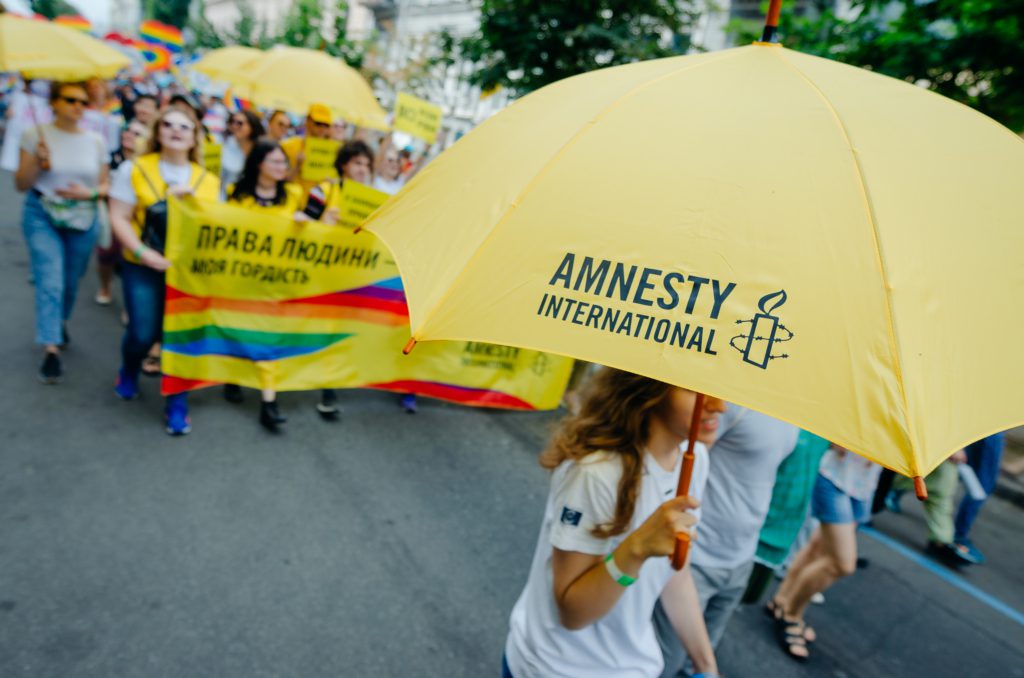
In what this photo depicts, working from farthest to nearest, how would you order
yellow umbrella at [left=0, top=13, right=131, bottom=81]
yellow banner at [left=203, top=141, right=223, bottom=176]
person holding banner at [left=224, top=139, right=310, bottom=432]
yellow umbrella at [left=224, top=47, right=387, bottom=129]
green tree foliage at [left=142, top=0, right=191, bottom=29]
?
green tree foliage at [left=142, top=0, right=191, bottom=29]
yellow umbrella at [left=224, top=47, right=387, bottom=129]
yellow banner at [left=203, top=141, right=223, bottom=176]
yellow umbrella at [left=0, top=13, right=131, bottom=81]
person holding banner at [left=224, top=139, right=310, bottom=432]

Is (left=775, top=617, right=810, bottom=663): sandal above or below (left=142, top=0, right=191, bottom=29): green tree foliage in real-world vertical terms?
below

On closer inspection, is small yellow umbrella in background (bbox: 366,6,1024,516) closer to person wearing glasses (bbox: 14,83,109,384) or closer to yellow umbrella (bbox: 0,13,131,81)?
person wearing glasses (bbox: 14,83,109,384)

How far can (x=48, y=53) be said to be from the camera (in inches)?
202

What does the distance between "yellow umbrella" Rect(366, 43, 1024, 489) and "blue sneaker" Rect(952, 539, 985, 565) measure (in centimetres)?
500

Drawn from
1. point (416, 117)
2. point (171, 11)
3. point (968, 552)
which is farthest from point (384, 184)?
point (171, 11)

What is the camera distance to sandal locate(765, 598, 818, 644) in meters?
3.82

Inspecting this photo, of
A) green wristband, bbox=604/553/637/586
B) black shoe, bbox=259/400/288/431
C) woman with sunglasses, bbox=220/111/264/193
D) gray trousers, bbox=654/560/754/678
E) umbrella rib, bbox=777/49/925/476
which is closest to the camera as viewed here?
umbrella rib, bbox=777/49/925/476

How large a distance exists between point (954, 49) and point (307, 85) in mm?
6800

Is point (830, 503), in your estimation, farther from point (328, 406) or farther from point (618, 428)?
point (328, 406)

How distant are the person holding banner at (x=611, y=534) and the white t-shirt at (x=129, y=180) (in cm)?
371

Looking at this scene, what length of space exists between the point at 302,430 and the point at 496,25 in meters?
4.35

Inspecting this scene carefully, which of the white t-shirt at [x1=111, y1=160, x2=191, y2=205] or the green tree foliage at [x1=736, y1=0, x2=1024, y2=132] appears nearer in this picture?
the white t-shirt at [x1=111, y1=160, x2=191, y2=205]

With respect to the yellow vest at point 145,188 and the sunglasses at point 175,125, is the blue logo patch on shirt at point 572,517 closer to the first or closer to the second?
the yellow vest at point 145,188

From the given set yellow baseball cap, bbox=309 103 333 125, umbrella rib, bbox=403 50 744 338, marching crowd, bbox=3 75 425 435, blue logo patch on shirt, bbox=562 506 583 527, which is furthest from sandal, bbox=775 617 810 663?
yellow baseball cap, bbox=309 103 333 125
